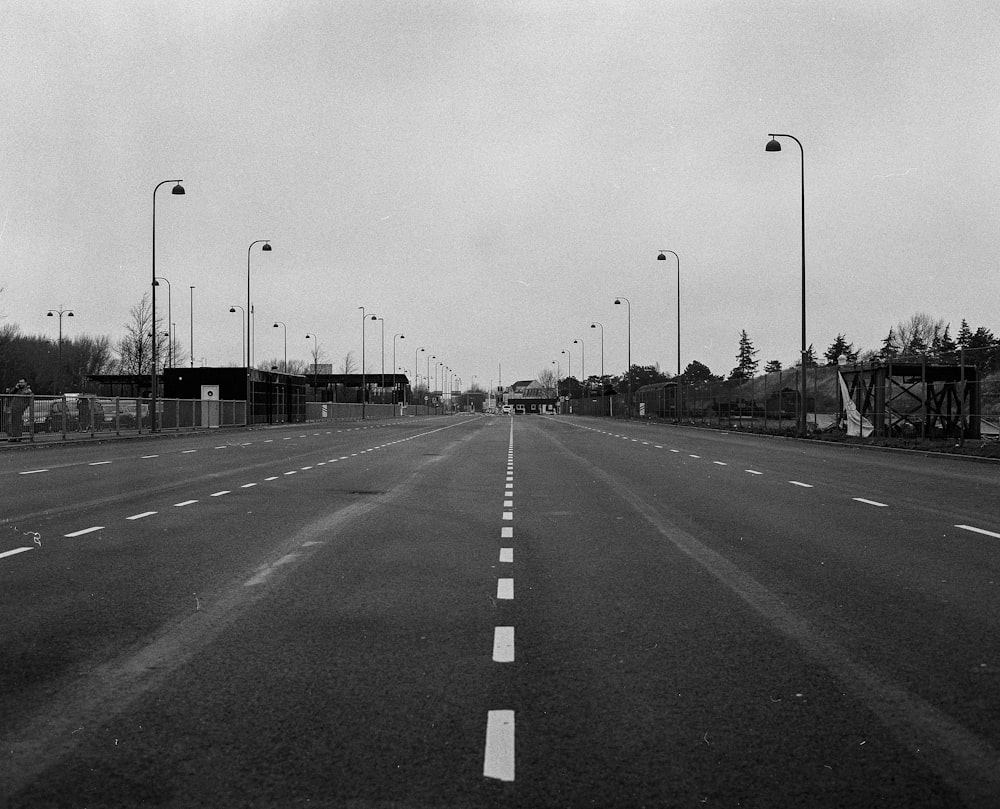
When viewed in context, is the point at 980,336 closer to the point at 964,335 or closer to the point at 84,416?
the point at 964,335

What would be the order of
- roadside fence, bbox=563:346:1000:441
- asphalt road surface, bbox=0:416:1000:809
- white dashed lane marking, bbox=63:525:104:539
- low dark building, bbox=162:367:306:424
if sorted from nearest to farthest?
asphalt road surface, bbox=0:416:1000:809 < white dashed lane marking, bbox=63:525:104:539 < roadside fence, bbox=563:346:1000:441 < low dark building, bbox=162:367:306:424

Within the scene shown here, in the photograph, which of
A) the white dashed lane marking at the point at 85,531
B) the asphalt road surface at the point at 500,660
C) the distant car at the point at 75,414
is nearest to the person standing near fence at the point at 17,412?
the distant car at the point at 75,414

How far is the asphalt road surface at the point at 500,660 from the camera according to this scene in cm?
364

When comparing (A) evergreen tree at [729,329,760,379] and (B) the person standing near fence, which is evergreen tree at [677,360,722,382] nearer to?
(A) evergreen tree at [729,329,760,379]

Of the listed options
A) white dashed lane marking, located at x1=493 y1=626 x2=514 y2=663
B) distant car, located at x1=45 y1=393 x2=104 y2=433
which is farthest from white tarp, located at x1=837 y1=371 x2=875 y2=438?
white dashed lane marking, located at x1=493 y1=626 x2=514 y2=663

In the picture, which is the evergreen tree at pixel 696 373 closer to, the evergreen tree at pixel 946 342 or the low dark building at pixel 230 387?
the evergreen tree at pixel 946 342

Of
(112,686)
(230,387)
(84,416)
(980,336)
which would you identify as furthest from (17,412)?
(980,336)

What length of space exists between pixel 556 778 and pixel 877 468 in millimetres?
20239

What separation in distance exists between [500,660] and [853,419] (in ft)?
115

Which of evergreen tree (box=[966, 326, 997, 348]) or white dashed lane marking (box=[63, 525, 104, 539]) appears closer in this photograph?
white dashed lane marking (box=[63, 525, 104, 539])

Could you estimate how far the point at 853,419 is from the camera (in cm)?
3722

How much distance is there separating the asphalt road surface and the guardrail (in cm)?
2350

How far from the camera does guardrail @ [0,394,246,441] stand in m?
32.9

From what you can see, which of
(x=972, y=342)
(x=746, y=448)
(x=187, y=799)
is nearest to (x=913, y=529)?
(x=187, y=799)
